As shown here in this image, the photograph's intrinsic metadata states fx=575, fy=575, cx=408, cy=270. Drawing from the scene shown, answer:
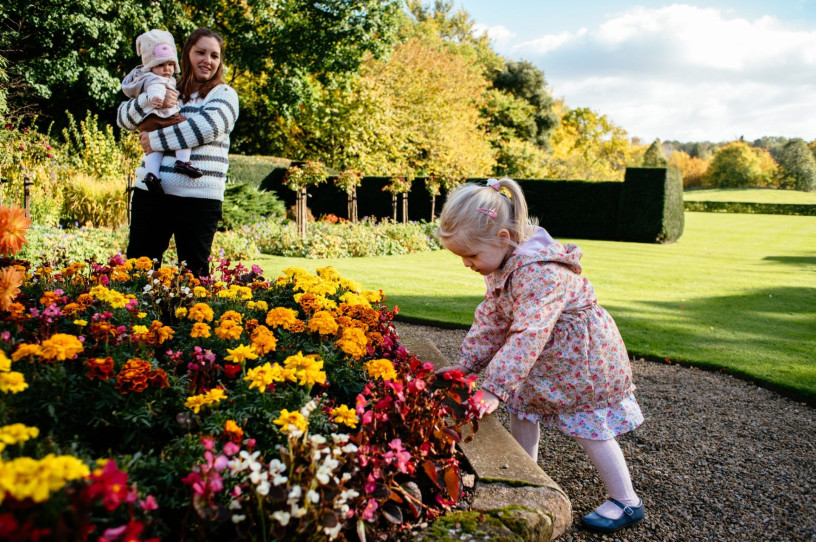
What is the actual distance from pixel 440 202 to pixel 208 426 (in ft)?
64.5

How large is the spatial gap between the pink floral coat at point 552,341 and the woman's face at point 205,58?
2.12 m

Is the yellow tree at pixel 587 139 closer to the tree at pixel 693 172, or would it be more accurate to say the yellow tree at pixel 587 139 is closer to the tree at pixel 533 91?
the tree at pixel 533 91

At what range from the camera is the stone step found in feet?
5.72

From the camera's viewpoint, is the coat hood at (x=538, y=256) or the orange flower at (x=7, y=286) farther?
the coat hood at (x=538, y=256)

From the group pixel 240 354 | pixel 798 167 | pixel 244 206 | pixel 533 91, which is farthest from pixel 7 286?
pixel 798 167

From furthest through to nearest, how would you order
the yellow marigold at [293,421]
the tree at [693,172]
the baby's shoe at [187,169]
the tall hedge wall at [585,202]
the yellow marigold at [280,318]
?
1. the tree at [693,172]
2. the tall hedge wall at [585,202]
3. the baby's shoe at [187,169]
4. the yellow marigold at [280,318]
5. the yellow marigold at [293,421]

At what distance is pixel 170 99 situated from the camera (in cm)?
320

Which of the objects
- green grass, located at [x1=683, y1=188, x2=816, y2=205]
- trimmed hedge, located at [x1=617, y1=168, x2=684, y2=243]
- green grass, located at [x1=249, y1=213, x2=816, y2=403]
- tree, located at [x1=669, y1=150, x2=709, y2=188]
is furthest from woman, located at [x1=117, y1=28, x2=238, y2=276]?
tree, located at [x1=669, y1=150, x2=709, y2=188]

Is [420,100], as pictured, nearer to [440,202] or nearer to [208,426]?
[440,202]

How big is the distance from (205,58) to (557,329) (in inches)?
96.6

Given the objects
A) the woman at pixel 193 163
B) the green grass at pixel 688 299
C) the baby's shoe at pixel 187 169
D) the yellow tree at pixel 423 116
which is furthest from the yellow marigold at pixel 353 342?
the yellow tree at pixel 423 116

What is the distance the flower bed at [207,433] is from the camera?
1111 millimetres

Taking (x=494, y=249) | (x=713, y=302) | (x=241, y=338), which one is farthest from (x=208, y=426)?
(x=713, y=302)

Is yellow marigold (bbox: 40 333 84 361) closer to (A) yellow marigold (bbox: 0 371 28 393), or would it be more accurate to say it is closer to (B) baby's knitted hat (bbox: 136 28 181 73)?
(A) yellow marigold (bbox: 0 371 28 393)
